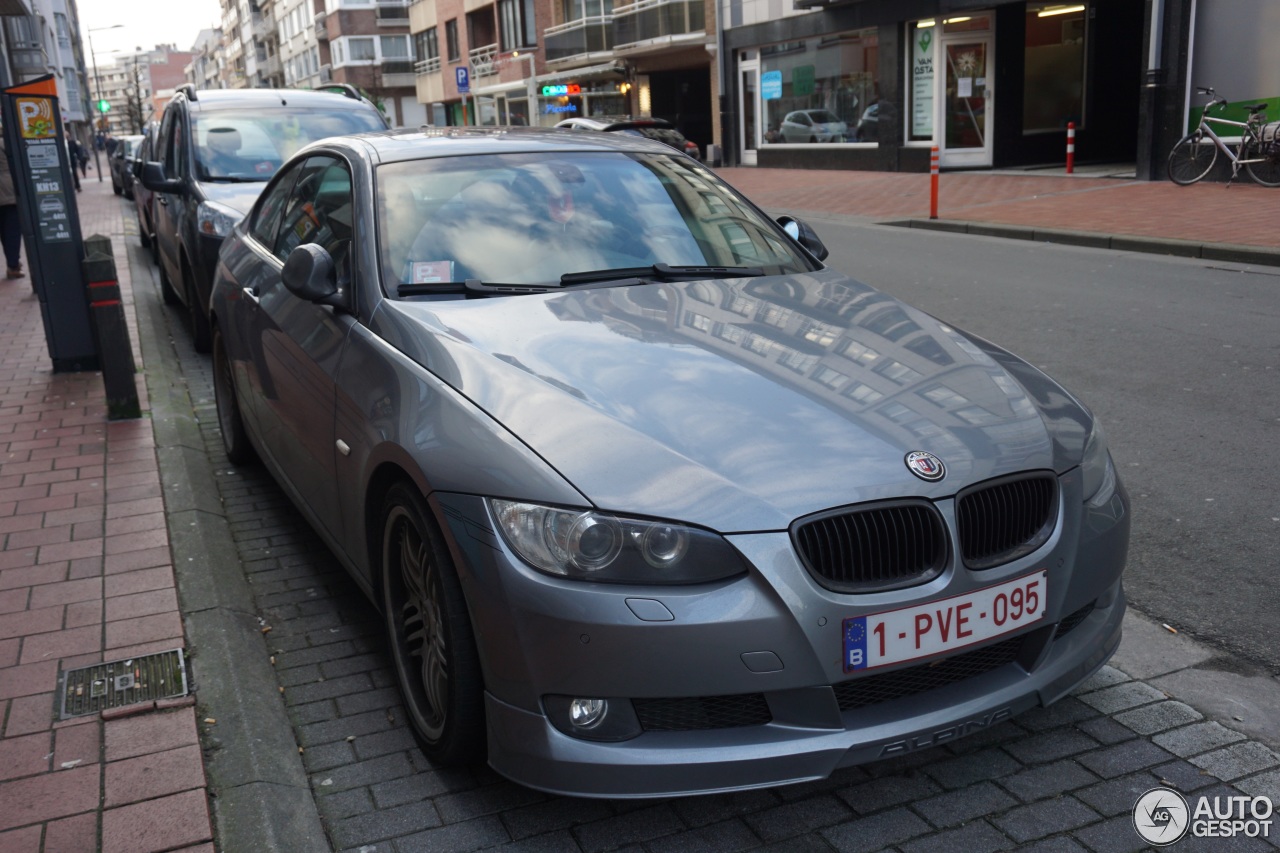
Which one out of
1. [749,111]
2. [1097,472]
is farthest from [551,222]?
[749,111]

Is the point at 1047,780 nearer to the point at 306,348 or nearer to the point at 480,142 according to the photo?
the point at 306,348

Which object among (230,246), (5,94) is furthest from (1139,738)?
(5,94)

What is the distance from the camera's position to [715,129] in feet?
110

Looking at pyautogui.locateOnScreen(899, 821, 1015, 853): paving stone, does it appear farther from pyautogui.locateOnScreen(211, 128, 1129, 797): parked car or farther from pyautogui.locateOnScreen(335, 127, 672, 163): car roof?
pyautogui.locateOnScreen(335, 127, 672, 163): car roof

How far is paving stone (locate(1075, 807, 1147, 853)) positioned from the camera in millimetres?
2586

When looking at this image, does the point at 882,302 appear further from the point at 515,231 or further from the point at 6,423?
the point at 6,423

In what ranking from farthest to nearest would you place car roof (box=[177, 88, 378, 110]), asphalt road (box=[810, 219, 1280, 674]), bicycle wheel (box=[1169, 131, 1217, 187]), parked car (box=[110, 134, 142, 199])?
parked car (box=[110, 134, 142, 199]) < bicycle wheel (box=[1169, 131, 1217, 187]) < car roof (box=[177, 88, 378, 110]) < asphalt road (box=[810, 219, 1280, 674])

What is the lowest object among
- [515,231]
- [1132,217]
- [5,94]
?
[1132,217]

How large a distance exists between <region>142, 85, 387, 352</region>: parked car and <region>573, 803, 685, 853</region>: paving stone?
6.02 metres

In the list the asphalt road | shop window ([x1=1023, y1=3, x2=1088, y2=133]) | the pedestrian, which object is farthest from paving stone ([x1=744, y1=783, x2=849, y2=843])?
shop window ([x1=1023, y1=3, x2=1088, y2=133])

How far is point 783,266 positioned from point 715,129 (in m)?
30.4

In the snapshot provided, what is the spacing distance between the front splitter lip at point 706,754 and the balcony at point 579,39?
39891mm

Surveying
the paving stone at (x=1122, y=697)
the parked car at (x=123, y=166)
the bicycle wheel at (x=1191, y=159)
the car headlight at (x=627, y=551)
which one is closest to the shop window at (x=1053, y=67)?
the bicycle wheel at (x=1191, y=159)
